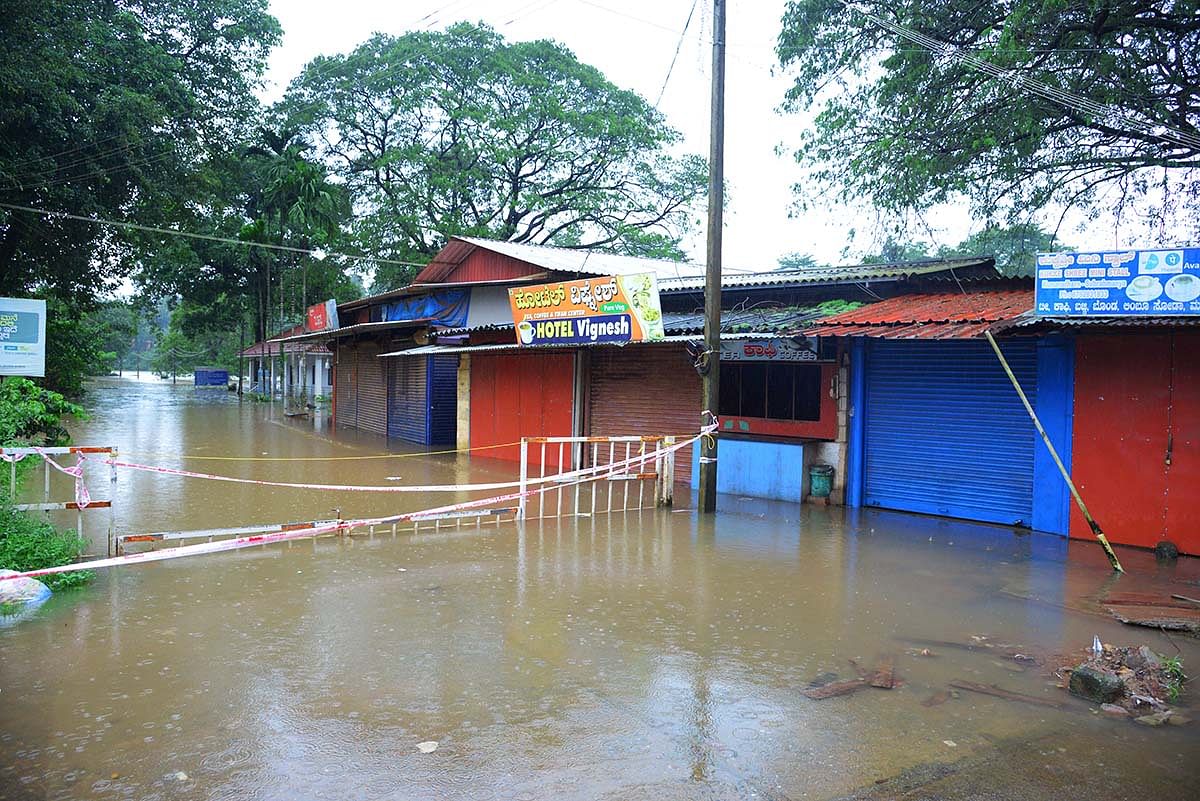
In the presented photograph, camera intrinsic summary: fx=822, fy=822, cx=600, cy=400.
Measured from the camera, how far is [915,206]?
51.9 ft

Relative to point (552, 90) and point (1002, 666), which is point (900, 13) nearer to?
point (1002, 666)

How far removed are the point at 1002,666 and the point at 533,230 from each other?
35032 mm

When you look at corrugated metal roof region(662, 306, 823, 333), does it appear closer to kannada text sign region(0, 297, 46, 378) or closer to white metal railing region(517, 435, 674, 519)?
white metal railing region(517, 435, 674, 519)

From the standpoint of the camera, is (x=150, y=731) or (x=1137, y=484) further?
(x=1137, y=484)

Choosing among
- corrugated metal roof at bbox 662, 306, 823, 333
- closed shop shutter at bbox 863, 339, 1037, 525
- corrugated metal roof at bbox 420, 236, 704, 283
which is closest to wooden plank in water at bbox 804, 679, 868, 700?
closed shop shutter at bbox 863, 339, 1037, 525

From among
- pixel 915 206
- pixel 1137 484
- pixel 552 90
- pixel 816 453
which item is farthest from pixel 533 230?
pixel 1137 484

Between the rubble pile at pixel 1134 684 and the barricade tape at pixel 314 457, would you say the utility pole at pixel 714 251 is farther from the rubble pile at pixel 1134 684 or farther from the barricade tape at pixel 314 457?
the barricade tape at pixel 314 457

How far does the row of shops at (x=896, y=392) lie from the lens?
9.58 meters

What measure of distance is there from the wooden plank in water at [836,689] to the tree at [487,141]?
32.2 m

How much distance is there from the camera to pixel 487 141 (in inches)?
1385

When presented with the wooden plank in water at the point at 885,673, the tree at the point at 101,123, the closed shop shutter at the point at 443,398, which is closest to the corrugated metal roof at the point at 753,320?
the wooden plank in water at the point at 885,673

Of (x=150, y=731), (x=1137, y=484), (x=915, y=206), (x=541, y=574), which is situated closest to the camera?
(x=150, y=731)

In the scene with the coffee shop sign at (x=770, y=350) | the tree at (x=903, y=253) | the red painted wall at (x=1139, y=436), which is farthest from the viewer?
the tree at (x=903, y=253)

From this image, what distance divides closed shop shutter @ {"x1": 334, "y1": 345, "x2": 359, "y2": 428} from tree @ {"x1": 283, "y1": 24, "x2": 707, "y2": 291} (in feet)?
25.6
